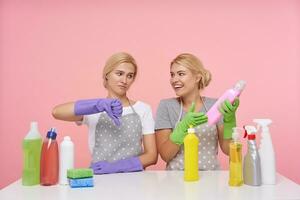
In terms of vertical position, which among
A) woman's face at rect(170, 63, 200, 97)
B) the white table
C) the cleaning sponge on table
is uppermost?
woman's face at rect(170, 63, 200, 97)

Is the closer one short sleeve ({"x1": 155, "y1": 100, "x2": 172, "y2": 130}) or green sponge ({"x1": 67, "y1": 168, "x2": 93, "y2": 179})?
green sponge ({"x1": 67, "y1": 168, "x2": 93, "y2": 179})

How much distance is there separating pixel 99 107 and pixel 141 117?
288 millimetres

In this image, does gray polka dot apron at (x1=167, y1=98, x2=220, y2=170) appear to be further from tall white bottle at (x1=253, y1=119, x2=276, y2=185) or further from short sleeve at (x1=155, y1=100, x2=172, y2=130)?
tall white bottle at (x1=253, y1=119, x2=276, y2=185)

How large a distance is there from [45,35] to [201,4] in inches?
35.4

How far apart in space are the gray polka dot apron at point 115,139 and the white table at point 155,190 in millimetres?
236

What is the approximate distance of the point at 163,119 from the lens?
1.68 metres

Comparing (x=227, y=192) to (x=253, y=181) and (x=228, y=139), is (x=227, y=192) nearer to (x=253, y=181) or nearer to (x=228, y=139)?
(x=253, y=181)

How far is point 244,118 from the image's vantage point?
228 cm

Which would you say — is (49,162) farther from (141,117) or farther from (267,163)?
(267,163)

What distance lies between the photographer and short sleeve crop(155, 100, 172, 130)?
1.67m

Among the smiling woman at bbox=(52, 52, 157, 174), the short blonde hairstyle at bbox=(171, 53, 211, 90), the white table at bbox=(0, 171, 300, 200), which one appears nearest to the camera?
the white table at bbox=(0, 171, 300, 200)

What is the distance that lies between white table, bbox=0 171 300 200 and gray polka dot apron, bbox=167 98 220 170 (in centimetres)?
23

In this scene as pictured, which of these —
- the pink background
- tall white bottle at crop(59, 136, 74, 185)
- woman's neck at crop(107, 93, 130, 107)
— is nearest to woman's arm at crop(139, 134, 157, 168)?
woman's neck at crop(107, 93, 130, 107)

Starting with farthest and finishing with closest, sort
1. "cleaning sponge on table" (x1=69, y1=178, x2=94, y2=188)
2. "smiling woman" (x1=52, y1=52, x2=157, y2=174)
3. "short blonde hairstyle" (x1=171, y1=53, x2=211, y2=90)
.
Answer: "short blonde hairstyle" (x1=171, y1=53, x2=211, y2=90), "smiling woman" (x1=52, y1=52, x2=157, y2=174), "cleaning sponge on table" (x1=69, y1=178, x2=94, y2=188)
